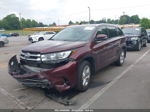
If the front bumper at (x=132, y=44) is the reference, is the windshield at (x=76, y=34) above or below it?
above

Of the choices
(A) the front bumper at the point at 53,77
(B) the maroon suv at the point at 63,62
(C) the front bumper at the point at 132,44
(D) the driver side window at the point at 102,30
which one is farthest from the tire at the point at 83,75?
(C) the front bumper at the point at 132,44

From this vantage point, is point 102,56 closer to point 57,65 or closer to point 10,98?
point 57,65

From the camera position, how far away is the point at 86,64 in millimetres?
4707

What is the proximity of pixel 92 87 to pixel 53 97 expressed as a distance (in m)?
1.29

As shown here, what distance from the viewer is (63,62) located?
4.08 m

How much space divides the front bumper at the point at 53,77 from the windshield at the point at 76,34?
1207mm

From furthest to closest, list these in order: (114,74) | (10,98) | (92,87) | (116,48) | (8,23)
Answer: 1. (8,23)
2. (116,48)
3. (114,74)
4. (92,87)
5. (10,98)

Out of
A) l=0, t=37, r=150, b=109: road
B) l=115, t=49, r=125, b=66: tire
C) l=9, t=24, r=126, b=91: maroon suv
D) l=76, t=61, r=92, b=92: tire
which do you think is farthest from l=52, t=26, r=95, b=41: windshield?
l=115, t=49, r=125, b=66: tire

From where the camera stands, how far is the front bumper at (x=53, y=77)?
386 cm

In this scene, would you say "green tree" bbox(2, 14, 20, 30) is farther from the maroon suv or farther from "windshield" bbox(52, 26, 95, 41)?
the maroon suv

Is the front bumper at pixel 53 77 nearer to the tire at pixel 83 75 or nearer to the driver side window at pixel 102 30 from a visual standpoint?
the tire at pixel 83 75

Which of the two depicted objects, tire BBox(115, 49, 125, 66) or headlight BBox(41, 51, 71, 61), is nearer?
headlight BBox(41, 51, 71, 61)

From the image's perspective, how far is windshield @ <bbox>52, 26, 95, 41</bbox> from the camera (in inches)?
203

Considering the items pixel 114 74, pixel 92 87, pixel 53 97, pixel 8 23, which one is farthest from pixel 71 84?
pixel 8 23
